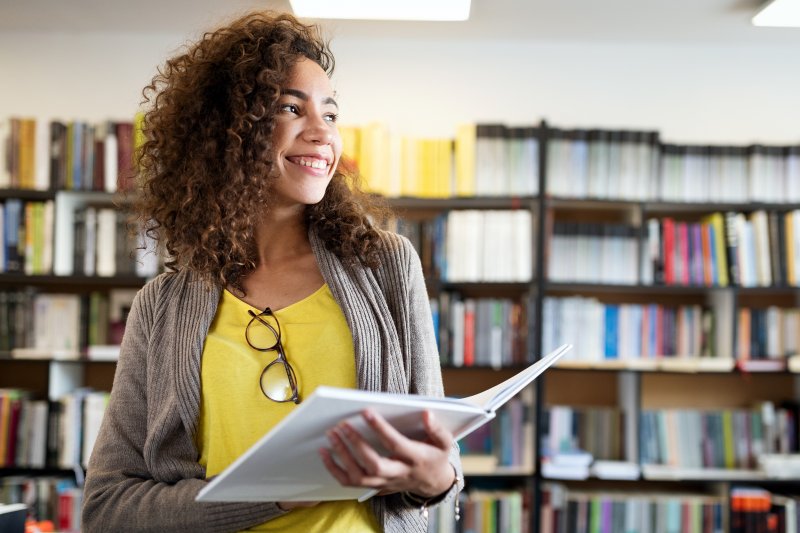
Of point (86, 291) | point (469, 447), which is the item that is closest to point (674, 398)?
point (469, 447)

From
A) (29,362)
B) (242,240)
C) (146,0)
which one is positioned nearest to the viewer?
(242,240)

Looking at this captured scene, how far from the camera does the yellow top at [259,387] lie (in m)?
1.13

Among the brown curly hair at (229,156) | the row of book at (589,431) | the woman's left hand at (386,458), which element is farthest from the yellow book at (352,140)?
the woman's left hand at (386,458)

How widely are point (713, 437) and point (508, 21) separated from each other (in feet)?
6.60

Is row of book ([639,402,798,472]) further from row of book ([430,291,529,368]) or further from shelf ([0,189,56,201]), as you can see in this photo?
shelf ([0,189,56,201])

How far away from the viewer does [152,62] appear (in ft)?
12.6

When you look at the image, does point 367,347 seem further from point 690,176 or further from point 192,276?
point 690,176

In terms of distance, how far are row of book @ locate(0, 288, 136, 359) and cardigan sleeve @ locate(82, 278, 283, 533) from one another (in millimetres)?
2325

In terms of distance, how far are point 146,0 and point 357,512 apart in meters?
2.82

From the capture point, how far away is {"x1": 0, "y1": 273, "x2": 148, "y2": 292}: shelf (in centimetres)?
341

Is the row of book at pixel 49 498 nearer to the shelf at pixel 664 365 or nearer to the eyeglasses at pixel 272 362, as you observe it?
the shelf at pixel 664 365

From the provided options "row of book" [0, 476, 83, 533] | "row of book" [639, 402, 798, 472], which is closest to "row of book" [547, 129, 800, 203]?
"row of book" [639, 402, 798, 472]

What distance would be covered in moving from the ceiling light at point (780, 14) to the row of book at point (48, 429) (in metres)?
3.14

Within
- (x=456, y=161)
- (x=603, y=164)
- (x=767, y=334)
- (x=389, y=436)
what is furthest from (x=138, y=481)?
(x=767, y=334)
